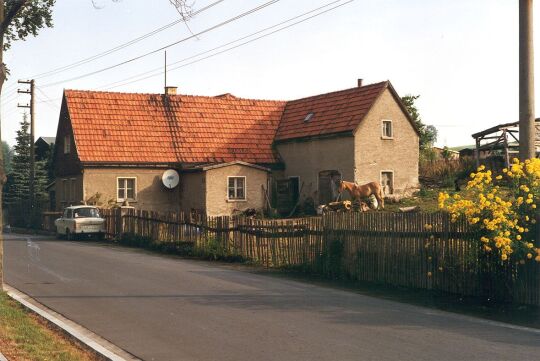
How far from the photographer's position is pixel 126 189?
39.5 m

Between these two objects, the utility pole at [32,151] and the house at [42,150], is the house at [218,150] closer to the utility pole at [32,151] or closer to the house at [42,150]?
the utility pole at [32,151]

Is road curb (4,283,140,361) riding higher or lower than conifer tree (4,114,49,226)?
lower

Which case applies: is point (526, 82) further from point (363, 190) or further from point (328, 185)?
→ point (328, 185)

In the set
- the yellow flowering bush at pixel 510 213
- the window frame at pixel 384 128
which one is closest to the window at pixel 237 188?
the window frame at pixel 384 128

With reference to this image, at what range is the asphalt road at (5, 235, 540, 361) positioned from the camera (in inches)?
338

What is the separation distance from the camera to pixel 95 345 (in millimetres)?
8875

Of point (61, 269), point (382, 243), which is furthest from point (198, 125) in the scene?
point (382, 243)

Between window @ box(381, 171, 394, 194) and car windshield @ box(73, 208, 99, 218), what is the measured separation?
15.6 metres

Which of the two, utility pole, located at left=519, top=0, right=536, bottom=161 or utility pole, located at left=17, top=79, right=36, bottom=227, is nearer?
utility pole, located at left=519, top=0, right=536, bottom=161

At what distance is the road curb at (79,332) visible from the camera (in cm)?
845

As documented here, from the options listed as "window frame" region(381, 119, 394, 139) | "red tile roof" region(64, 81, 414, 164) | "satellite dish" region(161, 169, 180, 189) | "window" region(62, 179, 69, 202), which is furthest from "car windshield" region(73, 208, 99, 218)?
"window frame" region(381, 119, 394, 139)

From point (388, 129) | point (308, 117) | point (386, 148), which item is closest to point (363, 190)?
point (386, 148)

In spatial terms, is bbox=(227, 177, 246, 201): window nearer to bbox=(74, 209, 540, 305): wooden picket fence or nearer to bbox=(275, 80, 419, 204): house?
bbox=(275, 80, 419, 204): house

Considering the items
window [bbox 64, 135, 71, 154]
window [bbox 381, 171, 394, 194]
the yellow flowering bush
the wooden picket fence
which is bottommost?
the wooden picket fence
